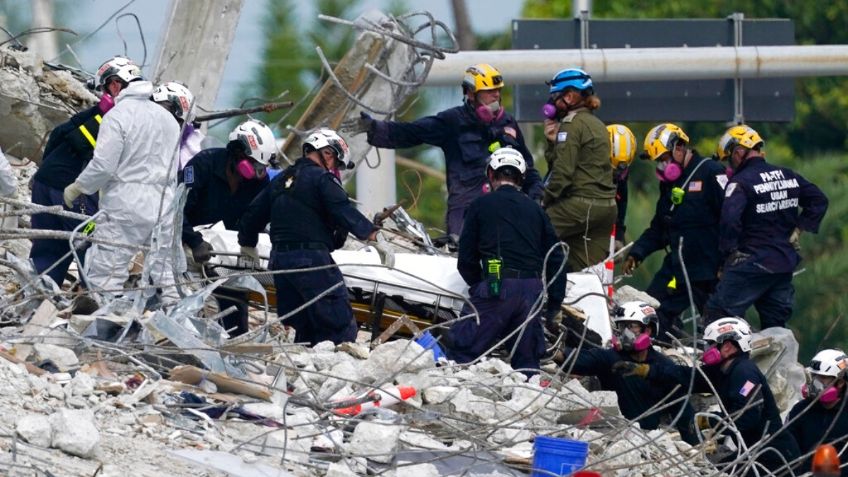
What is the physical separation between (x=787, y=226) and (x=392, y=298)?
3187 millimetres

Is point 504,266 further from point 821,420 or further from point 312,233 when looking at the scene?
point 821,420

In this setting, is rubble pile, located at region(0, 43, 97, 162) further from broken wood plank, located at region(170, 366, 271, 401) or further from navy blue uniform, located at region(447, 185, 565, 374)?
broken wood plank, located at region(170, 366, 271, 401)

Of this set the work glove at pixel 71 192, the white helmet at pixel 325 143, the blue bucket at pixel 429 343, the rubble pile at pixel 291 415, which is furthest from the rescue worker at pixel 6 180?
the blue bucket at pixel 429 343

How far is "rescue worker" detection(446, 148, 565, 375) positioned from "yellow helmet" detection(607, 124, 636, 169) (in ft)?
7.36

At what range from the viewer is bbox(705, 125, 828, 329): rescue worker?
1552cm

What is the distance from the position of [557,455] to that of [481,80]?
15.2 ft

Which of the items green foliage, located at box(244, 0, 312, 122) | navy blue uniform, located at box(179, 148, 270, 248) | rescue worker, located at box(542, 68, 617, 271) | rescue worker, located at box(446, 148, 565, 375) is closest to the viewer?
rescue worker, located at box(446, 148, 565, 375)

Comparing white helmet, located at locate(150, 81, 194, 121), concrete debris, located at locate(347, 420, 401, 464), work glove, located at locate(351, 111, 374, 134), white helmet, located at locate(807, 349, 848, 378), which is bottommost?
white helmet, located at locate(807, 349, 848, 378)

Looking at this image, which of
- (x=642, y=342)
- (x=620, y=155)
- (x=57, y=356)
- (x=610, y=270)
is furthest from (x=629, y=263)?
(x=57, y=356)

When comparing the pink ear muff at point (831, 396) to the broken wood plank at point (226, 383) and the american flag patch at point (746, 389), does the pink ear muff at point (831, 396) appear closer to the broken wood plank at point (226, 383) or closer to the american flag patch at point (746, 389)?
the american flag patch at point (746, 389)

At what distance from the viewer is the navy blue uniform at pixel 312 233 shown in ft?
44.7

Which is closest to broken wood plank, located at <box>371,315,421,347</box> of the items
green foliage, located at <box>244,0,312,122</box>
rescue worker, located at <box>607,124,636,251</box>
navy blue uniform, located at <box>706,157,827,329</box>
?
rescue worker, located at <box>607,124,636,251</box>

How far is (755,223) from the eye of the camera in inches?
615

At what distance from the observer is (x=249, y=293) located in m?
14.4
